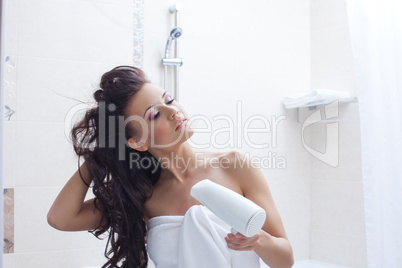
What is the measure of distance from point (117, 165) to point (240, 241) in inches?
19.2

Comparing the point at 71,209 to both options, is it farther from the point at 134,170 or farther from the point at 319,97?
the point at 319,97

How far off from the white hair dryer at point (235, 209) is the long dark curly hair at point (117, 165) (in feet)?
1.16

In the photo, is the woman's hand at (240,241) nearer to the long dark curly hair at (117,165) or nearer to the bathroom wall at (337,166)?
the long dark curly hair at (117,165)

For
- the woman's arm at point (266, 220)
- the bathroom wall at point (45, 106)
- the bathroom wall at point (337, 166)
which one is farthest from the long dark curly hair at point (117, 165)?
the bathroom wall at point (337, 166)

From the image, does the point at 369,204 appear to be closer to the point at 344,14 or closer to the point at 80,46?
the point at 344,14

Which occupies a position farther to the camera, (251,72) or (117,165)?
(251,72)

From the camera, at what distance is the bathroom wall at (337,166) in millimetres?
2195

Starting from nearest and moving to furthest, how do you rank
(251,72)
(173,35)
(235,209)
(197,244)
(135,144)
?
(235,209) < (197,244) < (135,144) < (173,35) < (251,72)

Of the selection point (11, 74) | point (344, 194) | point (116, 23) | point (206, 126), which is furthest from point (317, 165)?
point (11, 74)

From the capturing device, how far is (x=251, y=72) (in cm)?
228

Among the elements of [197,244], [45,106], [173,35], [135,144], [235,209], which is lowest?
[197,244]

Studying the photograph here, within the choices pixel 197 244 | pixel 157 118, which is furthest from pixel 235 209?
pixel 157 118

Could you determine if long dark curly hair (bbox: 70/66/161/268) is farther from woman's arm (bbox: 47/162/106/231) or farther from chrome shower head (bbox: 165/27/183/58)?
chrome shower head (bbox: 165/27/183/58)

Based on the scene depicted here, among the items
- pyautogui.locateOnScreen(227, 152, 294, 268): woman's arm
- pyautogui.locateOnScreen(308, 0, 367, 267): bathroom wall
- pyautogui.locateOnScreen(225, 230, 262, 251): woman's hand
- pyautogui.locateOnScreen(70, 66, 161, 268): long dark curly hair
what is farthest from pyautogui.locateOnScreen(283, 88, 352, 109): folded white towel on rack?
pyautogui.locateOnScreen(225, 230, 262, 251): woman's hand
